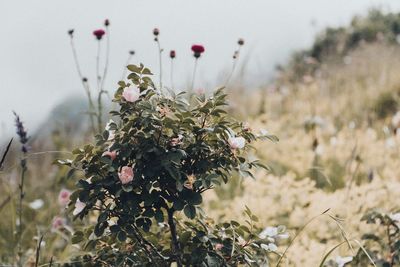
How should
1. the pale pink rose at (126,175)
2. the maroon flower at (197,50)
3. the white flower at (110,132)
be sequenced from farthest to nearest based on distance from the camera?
the maroon flower at (197,50) < the white flower at (110,132) < the pale pink rose at (126,175)

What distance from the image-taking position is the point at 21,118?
272cm

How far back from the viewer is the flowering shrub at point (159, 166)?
2.03 metres

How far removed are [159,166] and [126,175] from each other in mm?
100

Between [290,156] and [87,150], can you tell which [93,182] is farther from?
[290,156]

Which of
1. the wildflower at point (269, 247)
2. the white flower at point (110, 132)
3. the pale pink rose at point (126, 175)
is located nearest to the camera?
the pale pink rose at point (126, 175)

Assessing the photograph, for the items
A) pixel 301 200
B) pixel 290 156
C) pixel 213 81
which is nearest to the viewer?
pixel 301 200

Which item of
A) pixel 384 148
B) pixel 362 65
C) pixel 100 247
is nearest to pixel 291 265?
pixel 100 247

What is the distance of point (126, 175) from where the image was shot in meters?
2.01

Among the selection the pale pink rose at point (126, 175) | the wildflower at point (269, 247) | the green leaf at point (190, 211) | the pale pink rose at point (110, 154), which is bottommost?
the wildflower at point (269, 247)

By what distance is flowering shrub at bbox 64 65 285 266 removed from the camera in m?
2.03

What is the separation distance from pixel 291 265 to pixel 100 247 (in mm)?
971

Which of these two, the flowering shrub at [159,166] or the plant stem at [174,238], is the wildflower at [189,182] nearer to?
the flowering shrub at [159,166]

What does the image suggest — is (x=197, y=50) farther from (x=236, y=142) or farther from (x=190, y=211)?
(x=190, y=211)

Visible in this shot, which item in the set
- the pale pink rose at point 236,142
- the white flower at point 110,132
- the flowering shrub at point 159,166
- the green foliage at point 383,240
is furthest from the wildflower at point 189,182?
the green foliage at point 383,240
